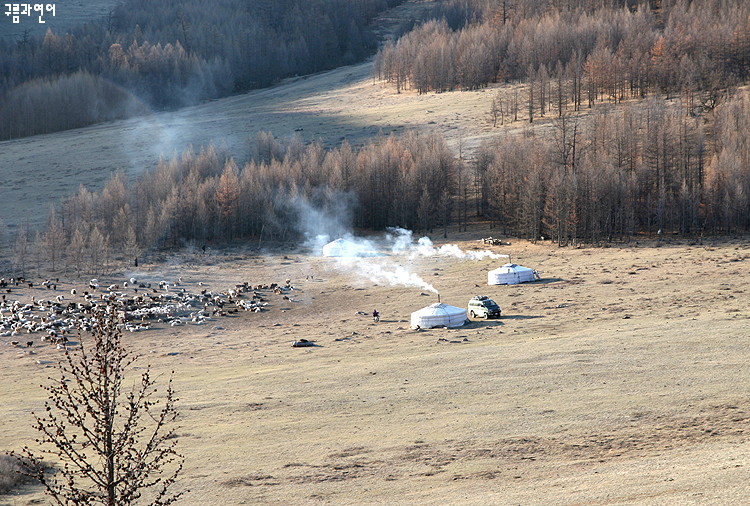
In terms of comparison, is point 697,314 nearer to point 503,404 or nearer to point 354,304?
point 503,404

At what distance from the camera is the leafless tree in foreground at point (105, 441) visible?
52.4ft

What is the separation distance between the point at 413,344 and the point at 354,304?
13877 millimetres

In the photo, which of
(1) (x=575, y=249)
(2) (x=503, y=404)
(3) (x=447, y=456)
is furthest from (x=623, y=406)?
(1) (x=575, y=249)

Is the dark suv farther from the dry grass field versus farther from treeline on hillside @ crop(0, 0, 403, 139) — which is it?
treeline on hillside @ crop(0, 0, 403, 139)

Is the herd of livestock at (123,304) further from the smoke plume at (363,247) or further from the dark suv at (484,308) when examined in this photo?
the dark suv at (484,308)

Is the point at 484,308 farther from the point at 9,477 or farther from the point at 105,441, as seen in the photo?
the point at 105,441

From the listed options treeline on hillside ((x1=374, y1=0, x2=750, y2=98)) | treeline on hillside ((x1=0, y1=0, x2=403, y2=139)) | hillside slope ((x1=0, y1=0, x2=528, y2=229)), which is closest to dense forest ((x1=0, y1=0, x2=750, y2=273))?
treeline on hillside ((x1=374, y1=0, x2=750, y2=98))

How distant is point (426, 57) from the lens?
506ft

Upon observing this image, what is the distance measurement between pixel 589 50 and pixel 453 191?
61600 millimetres

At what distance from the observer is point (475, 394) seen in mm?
38156

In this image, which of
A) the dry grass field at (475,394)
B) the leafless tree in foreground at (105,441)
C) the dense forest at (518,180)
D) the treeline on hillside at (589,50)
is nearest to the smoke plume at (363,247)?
the dense forest at (518,180)

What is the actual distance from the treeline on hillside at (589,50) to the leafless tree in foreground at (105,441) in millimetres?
97613

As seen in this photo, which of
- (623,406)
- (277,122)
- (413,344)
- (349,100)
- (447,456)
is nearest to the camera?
(447,456)

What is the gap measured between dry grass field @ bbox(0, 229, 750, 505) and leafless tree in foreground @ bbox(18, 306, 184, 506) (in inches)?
55.5
